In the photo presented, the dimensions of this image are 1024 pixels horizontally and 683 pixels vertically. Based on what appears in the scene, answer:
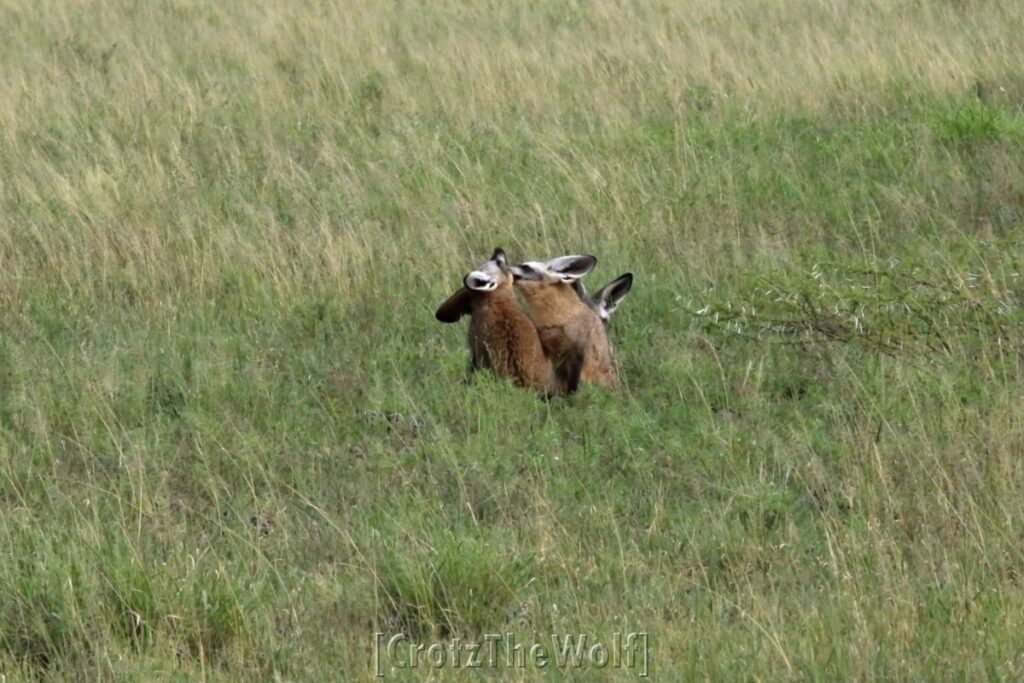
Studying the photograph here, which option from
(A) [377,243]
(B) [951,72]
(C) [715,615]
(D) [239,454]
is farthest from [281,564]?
(B) [951,72]

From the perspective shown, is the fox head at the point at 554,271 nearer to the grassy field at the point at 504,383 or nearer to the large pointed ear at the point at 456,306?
the large pointed ear at the point at 456,306

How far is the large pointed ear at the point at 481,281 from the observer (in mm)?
6066

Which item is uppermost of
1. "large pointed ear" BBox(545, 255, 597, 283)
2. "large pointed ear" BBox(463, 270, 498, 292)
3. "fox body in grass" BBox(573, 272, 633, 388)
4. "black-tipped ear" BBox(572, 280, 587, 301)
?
"large pointed ear" BBox(463, 270, 498, 292)

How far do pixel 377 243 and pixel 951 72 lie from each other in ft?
14.8

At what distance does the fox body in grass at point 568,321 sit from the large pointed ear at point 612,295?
0.09 meters

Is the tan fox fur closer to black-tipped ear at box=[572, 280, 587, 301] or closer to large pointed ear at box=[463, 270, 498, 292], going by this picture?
black-tipped ear at box=[572, 280, 587, 301]

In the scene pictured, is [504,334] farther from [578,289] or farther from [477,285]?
[578,289]

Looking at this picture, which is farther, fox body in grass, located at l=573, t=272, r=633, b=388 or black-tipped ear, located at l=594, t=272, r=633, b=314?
black-tipped ear, located at l=594, t=272, r=633, b=314

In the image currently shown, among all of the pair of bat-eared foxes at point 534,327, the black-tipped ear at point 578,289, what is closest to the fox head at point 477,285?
the pair of bat-eared foxes at point 534,327

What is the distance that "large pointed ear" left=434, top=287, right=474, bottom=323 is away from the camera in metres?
6.32

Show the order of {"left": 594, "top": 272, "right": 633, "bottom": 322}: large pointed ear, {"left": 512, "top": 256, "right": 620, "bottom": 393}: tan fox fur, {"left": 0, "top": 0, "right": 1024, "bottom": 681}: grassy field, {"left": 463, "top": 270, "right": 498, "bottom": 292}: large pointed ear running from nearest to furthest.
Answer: {"left": 0, "top": 0, "right": 1024, "bottom": 681}: grassy field → {"left": 463, "top": 270, "right": 498, "bottom": 292}: large pointed ear → {"left": 512, "top": 256, "right": 620, "bottom": 393}: tan fox fur → {"left": 594, "top": 272, "right": 633, "bottom": 322}: large pointed ear

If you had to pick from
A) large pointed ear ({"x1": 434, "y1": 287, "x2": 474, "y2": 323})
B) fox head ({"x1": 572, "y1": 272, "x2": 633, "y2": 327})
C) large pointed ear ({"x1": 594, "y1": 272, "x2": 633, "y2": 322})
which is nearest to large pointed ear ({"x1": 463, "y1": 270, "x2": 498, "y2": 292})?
large pointed ear ({"x1": 434, "y1": 287, "x2": 474, "y2": 323})

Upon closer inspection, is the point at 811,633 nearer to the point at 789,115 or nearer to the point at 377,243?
the point at 377,243

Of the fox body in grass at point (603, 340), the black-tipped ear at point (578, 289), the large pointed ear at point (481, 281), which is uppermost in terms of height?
the large pointed ear at point (481, 281)
